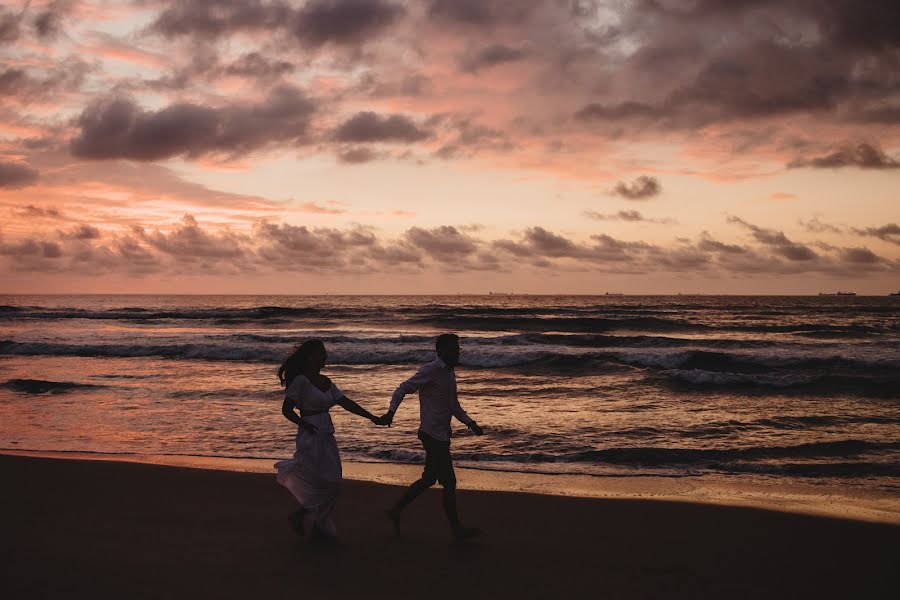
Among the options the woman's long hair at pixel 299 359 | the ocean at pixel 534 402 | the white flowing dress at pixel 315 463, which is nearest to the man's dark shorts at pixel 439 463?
the white flowing dress at pixel 315 463

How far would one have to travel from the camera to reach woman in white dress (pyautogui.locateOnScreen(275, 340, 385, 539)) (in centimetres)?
574

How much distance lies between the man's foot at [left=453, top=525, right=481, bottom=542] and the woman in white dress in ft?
3.50

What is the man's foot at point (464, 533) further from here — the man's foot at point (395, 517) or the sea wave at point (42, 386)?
the sea wave at point (42, 386)

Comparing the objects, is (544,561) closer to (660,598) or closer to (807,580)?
(660,598)

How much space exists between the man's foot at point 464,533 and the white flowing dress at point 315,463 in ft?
3.50

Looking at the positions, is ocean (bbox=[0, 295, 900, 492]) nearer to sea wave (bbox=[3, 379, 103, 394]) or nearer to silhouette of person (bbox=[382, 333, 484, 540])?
sea wave (bbox=[3, 379, 103, 394])

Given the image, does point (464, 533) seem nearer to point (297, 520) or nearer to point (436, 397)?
point (436, 397)

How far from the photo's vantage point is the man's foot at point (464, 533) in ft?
19.5

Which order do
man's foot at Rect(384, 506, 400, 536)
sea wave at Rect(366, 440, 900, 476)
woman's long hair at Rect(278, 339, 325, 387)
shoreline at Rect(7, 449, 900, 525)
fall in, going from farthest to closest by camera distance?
sea wave at Rect(366, 440, 900, 476)
shoreline at Rect(7, 449, 900, 525)
man's foot at Rect(384, 506, 400, 536)
woman's long hair at Rect(278, 339, 325, 387)

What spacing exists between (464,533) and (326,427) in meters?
1.52

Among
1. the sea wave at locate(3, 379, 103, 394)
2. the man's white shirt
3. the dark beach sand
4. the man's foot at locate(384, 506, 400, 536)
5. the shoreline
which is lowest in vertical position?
the sea wave at locate(3, 379, 103, 394)

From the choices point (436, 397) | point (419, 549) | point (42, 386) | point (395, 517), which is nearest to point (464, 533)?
point (419, 549)

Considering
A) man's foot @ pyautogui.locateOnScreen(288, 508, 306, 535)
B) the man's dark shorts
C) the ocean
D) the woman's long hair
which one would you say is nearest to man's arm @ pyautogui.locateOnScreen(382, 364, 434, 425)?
the man's dark shorts

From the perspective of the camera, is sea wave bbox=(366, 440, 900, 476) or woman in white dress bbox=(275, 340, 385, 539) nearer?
woman in white dress bbox=(275, 340, 385, 539)
